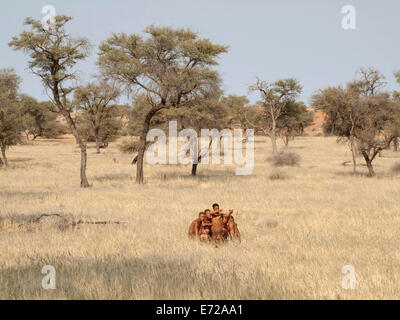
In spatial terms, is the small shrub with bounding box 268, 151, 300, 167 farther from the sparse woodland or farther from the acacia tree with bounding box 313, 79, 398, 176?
the acacia tree with bounding box 313, 79, 398, 176

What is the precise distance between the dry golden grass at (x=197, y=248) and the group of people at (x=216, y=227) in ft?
1.15

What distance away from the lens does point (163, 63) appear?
71.4 ft

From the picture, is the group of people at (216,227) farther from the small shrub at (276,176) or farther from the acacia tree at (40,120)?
the acacia tree at (40,120)

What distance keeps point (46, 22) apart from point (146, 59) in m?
5.33

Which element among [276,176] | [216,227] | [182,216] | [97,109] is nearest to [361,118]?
[276,176]

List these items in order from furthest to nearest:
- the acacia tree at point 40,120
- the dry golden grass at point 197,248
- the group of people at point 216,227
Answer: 1. the acacia tree at point 40,120
2. the group of people at point 216,227
3. the dry golden grass at point 197,248

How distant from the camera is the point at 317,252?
7621 mm

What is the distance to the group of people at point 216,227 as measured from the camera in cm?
866

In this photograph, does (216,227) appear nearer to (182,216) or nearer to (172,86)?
(182,216)

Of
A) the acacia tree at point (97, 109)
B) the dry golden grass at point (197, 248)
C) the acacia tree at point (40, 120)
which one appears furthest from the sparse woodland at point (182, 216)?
the acacia tree at point (40, 120)

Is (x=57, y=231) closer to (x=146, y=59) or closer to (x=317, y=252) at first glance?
(x=317, y=252)

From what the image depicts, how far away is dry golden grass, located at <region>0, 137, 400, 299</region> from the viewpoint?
5.46 m

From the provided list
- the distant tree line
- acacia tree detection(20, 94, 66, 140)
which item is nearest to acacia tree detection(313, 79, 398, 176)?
the distant tree line
